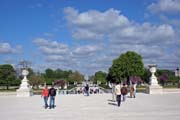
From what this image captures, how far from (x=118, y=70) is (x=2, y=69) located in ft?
117

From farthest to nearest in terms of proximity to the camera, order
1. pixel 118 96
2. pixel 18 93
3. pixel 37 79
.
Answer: pixel 37 79
pixel 18 93
pixel 118 96

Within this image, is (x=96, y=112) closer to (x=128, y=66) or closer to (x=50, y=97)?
(x=50, y=97)

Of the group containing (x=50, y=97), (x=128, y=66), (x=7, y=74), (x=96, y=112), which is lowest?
(x=96, y=112)

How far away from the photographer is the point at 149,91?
46531mm

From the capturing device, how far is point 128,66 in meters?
114

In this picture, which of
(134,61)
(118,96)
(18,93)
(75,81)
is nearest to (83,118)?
(118,96)

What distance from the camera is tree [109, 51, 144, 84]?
114 m

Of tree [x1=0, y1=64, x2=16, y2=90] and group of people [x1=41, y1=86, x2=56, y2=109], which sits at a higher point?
tree [x1=0, y1=64, x2=16, y2=90]

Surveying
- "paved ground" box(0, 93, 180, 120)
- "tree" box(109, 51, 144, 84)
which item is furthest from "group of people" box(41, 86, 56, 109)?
"tree" box(109, 51, 144, 84)

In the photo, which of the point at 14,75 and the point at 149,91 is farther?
the point at 14,75

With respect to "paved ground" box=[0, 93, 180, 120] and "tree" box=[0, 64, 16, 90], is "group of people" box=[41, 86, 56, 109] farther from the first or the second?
"tree" box=[0, 64, 16, 90]

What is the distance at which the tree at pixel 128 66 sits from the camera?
113500mm

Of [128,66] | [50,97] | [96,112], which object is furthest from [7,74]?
[96,112]

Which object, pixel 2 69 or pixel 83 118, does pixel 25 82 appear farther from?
pixel 2 69
